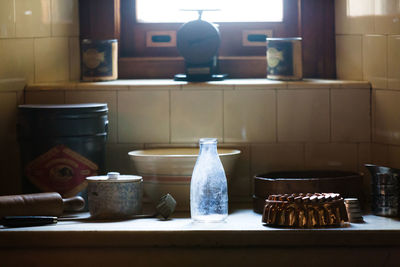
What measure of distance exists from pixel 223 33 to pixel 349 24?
0.45 metres

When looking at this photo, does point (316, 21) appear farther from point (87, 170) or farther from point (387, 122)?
point (87, 170)

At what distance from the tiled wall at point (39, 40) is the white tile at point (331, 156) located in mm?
835

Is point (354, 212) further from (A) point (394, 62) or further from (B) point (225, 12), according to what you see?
(B) point (225, 12)

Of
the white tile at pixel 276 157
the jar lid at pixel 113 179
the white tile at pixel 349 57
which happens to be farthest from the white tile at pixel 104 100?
the white tile at pixel 349 57

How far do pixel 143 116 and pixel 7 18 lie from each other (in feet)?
1.62

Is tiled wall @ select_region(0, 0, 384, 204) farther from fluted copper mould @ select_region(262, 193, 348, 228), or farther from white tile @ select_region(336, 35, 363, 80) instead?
fluted copper mould @ select_region(262, 193, 348, 228)

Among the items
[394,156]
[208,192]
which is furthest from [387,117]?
[208,192]

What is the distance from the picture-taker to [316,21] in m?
2.30

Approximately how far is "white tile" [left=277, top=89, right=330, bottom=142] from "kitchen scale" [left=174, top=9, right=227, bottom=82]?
25 centimetres

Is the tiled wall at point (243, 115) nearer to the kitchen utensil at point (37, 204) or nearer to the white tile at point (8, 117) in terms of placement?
the white tile at point (8, 117)

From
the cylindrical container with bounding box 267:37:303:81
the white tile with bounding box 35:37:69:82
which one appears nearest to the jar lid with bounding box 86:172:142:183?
the white tile with bounding box 35:37:69:82

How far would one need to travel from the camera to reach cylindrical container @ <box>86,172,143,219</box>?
176 cm

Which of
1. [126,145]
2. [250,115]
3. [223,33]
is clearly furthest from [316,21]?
[126,145]

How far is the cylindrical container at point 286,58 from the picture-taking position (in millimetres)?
2111
